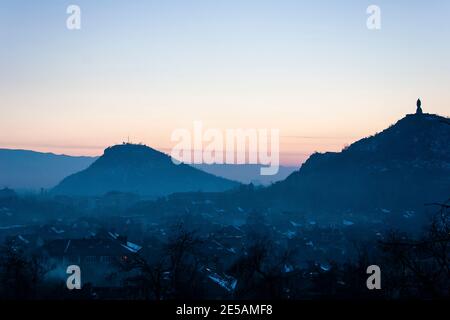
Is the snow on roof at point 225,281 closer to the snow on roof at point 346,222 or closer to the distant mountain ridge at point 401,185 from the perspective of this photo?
the snow on roof at point 346,222

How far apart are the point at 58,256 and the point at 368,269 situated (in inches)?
1710

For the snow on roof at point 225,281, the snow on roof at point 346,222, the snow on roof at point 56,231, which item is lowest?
the snow on roof at point 346,222

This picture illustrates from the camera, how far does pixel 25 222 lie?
477 ft

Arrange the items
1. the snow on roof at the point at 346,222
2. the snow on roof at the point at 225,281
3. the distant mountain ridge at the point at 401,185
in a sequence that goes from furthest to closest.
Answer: the distant mountain ridge at the point at 401,185, the snow on roof at the point at 346,222, the snow on roof at the point at 225,281

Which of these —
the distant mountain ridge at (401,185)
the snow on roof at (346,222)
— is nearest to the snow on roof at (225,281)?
the snow on roof at (346,222)

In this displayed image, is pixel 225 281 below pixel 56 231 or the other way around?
the other way around

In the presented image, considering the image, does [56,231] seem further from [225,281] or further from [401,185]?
[401,185]

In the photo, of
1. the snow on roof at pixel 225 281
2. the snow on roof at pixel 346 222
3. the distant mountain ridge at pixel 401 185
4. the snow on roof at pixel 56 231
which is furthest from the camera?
the distant mountain ridge at pixel 401 185

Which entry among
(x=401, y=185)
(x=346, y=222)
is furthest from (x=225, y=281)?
(x=401, y=185)

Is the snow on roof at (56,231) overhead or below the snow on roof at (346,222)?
overhead

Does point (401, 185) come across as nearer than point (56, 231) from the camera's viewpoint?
No

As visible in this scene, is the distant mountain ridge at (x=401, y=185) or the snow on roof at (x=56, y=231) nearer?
the snow on roof at (x=56, y=231)
